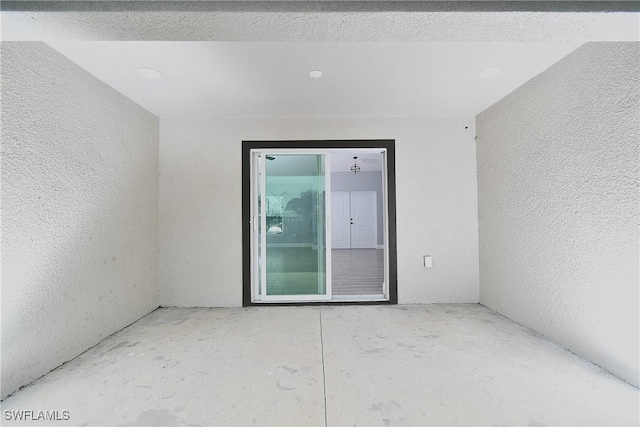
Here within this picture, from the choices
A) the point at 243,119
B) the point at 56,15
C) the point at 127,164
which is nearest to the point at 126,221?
the point at 127,164

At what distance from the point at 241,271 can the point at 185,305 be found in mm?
735

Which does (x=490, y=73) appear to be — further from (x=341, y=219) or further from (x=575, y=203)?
(x=341, y=219)

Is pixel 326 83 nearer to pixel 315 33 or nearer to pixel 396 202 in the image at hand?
pixel 315 33

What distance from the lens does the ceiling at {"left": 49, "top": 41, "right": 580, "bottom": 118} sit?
188 cm

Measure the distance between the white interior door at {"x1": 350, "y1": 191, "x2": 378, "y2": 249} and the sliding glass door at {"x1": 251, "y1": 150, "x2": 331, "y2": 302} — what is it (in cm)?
590

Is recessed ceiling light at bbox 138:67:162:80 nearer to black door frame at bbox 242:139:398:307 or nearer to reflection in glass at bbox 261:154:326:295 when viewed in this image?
black door frame at bbox 242:139:398:307

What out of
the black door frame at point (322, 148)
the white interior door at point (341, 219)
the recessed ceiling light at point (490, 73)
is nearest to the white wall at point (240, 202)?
the black door frame at point (322, 148)

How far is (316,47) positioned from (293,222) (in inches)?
77.7

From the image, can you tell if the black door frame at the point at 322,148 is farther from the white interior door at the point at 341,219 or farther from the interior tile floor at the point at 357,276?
the white interior door at the point at 341,219

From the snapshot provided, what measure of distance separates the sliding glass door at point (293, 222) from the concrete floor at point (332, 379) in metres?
0.82

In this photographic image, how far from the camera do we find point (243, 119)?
3.20 m

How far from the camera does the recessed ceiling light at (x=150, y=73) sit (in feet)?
6.99

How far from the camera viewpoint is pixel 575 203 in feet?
6.50

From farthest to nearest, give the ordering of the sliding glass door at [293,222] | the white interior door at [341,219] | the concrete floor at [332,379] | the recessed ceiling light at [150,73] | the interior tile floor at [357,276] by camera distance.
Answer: the white interior door at [341,219] → the interior tile floor at [357,276] → the sliding glass door at [293,222] → the recessed ceiling light at [150,73] → the concrete floor at [332,379]
